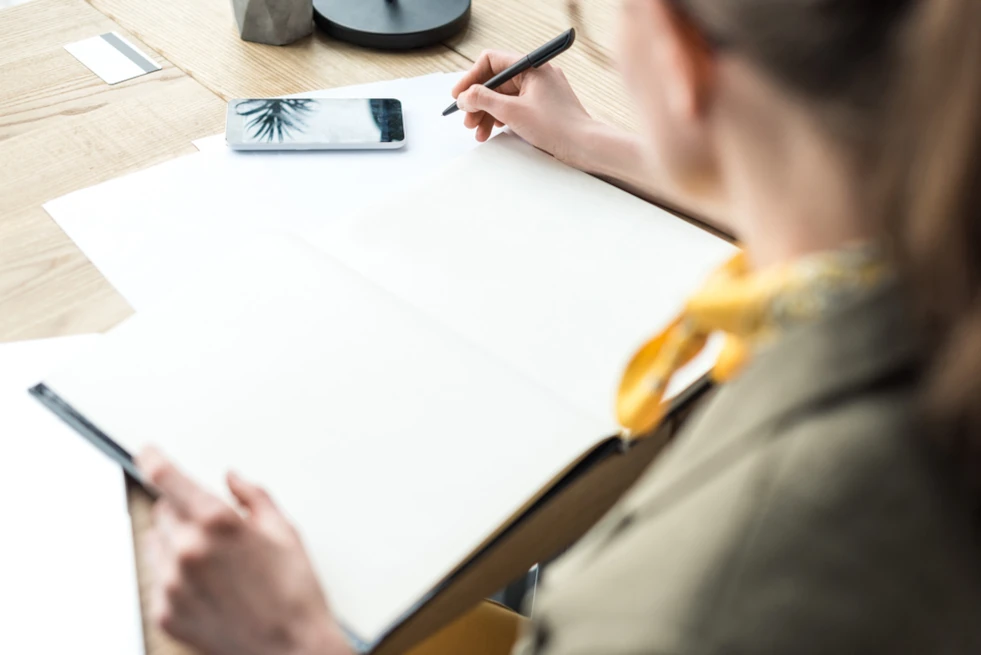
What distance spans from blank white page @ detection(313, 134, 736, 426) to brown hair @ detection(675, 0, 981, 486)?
0.31 metres

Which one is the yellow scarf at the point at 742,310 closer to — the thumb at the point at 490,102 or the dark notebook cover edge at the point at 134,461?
the dark notebook cover edge at the point at 134,461

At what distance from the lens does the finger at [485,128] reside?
3.05 ft

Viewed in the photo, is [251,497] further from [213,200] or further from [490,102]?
[490,102]

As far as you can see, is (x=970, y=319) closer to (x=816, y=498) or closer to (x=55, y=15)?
(x=816, y=498)

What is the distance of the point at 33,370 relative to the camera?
679 mm

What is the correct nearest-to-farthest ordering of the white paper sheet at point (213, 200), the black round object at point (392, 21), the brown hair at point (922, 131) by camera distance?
1. the brown hair at point (922, 131)
2. the white paper sheet at point (213, 200)
3. the black round object at point (392, 21)

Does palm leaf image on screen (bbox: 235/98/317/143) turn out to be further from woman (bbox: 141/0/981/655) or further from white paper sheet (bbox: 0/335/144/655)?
woman (bbox: 141/0/981/655)

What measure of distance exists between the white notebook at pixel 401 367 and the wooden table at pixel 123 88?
13 centimetres

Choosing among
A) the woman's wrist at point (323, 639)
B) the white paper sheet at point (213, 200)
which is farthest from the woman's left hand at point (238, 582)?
the white paper sheet at point (213, 200)

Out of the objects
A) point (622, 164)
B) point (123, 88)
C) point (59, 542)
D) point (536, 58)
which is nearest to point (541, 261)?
point (622, 164)

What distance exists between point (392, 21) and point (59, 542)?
710mm

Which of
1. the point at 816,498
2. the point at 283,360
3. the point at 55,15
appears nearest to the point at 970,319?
the point at 816,498

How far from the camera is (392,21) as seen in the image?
1.08 metres

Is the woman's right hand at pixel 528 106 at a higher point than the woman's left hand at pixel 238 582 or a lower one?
higher
